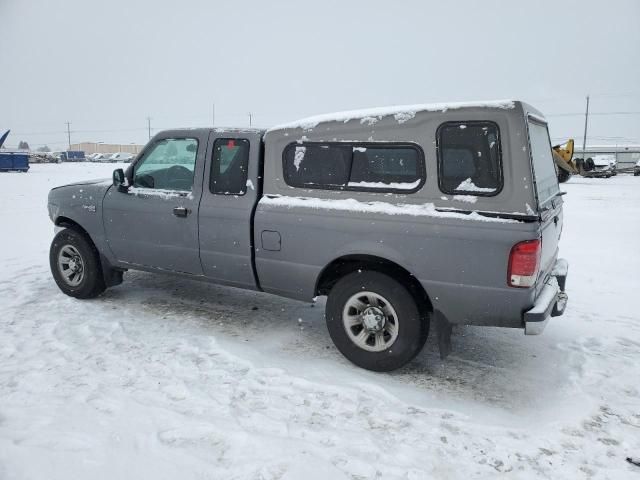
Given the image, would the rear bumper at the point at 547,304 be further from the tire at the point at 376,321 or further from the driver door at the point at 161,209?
the driver door at the point at 161,209

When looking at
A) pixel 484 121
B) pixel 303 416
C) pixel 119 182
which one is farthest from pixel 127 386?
pixel 484 121

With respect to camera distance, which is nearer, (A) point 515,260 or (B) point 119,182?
(A) point 515,260

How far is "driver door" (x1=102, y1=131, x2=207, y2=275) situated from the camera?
4.57 meters

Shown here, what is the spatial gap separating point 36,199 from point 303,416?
15.5m

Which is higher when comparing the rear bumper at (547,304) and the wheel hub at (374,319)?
the rear bumper at (547,304)

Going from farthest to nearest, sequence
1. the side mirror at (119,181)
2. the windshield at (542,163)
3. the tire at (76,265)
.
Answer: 1. the tire at (76,265)
2. the side mirror at (119,181)
3. the windshield at (542,163)

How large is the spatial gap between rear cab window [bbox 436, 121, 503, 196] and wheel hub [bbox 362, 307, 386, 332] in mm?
1070

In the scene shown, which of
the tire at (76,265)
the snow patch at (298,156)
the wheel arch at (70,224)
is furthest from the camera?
the wheel arch at (70,224)

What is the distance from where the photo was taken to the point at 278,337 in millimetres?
4477

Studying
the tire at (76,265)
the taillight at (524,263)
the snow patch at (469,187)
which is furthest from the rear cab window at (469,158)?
the tire at (76,265)

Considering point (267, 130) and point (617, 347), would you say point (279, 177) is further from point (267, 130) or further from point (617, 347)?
point (617, 347)

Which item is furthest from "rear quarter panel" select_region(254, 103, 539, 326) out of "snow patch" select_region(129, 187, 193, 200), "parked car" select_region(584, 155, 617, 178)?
"parked car" select_region(584, 155, 617, 178)

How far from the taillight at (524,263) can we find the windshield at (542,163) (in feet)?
→ 1.17

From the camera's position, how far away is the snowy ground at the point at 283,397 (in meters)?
2.69
